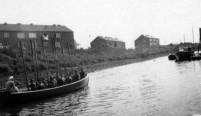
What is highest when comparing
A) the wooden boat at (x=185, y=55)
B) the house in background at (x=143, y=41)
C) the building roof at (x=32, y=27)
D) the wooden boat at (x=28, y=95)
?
the building roof at (x=32, y=27)

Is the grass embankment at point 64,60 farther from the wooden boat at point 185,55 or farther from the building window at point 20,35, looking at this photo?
the wooden boat at point 185,55

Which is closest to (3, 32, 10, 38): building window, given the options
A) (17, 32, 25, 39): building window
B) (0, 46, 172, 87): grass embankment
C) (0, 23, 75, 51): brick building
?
(0, 23, 75, 51): brick building

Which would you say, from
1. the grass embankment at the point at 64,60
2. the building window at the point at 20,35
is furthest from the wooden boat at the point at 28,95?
the building window at the point at 20,35

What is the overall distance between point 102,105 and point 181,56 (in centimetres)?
4816

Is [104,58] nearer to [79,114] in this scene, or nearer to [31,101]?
[31,101]

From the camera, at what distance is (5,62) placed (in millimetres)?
48781

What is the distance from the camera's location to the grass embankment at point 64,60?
4756 centimetres

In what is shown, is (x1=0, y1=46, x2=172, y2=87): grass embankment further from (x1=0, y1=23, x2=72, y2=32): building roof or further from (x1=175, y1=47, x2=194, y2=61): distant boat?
(x1=175, y1=47, x2=194, y2=61): distant boat

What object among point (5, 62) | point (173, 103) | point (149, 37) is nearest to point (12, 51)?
point (5, 62)

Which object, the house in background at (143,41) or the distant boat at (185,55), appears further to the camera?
the house in background at (143,41)

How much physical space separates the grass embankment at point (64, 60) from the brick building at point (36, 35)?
182 inches

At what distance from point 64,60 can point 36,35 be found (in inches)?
637

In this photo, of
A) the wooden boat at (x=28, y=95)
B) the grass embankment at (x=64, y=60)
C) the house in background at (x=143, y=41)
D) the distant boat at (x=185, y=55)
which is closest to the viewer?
the wooden boat at (x=28, y=95)

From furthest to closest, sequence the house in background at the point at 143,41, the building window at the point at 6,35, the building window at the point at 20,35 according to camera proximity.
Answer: the house in background at the point at 143,41 → the building window at the point at 20,35 → the building window at the point at 6,35
